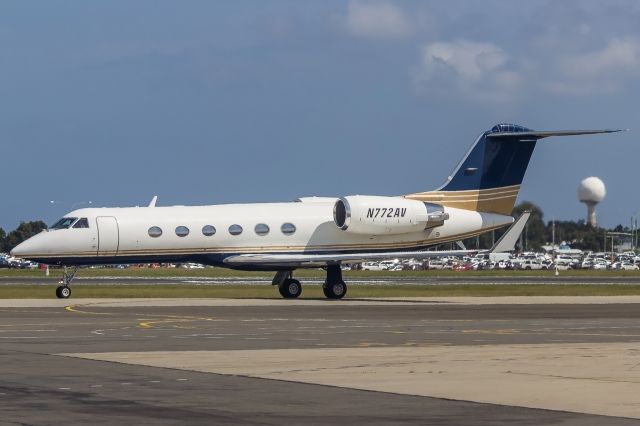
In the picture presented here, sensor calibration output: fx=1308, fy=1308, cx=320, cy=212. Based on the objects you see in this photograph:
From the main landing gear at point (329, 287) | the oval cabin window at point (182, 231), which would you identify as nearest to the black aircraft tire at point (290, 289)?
the main landing gear at point (329, 287)

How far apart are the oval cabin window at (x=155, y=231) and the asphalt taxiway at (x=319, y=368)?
1244 centimetres

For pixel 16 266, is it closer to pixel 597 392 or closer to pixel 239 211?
pixel 239 211

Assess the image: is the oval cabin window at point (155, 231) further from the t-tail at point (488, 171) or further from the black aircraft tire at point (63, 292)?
the t-tail at point (488, 171)

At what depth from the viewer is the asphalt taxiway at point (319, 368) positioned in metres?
16.7

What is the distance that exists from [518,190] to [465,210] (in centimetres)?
334

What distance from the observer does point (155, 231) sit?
53.0 meters

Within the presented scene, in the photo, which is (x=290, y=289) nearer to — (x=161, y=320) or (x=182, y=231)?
(x=182, y=231)

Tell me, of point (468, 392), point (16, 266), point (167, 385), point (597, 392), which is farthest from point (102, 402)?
point (16, 266)

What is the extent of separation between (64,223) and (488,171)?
18667 millimetres

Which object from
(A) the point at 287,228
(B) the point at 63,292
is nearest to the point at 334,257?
(A) the point at 287,228

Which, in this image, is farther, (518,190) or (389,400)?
(518,190)

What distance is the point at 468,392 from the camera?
61.9 ft

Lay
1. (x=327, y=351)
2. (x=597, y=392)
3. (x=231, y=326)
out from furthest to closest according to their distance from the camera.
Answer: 1. (x=231, y=326)
2. (x=327, y=351)
3. (x=597, y=392)

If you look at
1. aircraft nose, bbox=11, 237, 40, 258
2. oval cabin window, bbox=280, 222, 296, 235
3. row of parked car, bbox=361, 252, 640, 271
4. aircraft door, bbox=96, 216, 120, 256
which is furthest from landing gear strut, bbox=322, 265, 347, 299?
row of parked car, bbox=361, 252, 640, 271
